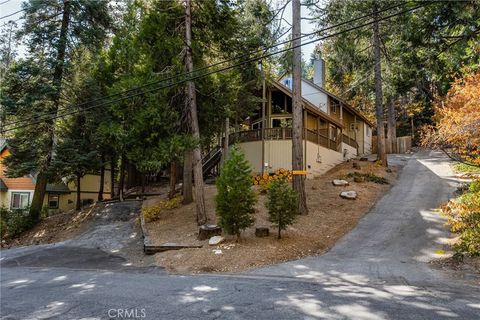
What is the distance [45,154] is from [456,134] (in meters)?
18.9

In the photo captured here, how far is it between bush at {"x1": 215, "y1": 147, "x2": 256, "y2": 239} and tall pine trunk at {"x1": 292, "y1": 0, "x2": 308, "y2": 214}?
10.9 feet

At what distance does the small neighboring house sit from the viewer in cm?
2616

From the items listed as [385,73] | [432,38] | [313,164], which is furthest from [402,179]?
[432,38]

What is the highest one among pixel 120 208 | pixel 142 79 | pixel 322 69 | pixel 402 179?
pixel 322 69

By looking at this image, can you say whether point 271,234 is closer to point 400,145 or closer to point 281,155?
point 281,155

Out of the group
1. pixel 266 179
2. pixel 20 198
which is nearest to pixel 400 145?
pixel 266 179

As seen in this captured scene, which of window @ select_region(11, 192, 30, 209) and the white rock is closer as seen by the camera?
the white rock

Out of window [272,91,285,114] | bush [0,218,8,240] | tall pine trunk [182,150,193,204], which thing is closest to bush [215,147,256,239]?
tall pine trunk [182,150,193,204]

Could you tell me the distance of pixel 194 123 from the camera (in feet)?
46.0

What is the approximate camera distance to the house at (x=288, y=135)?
67.5 ft

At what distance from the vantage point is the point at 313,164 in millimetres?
21656

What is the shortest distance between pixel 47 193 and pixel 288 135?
19117 mm

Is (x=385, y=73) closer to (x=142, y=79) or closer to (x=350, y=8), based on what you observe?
(x=350, y=8)

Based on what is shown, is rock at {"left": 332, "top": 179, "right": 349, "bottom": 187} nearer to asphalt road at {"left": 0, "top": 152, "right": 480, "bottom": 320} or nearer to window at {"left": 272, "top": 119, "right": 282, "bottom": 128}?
asphalt road at {"left": 0, "top": 152, "right": 480, "bottom": 320}
